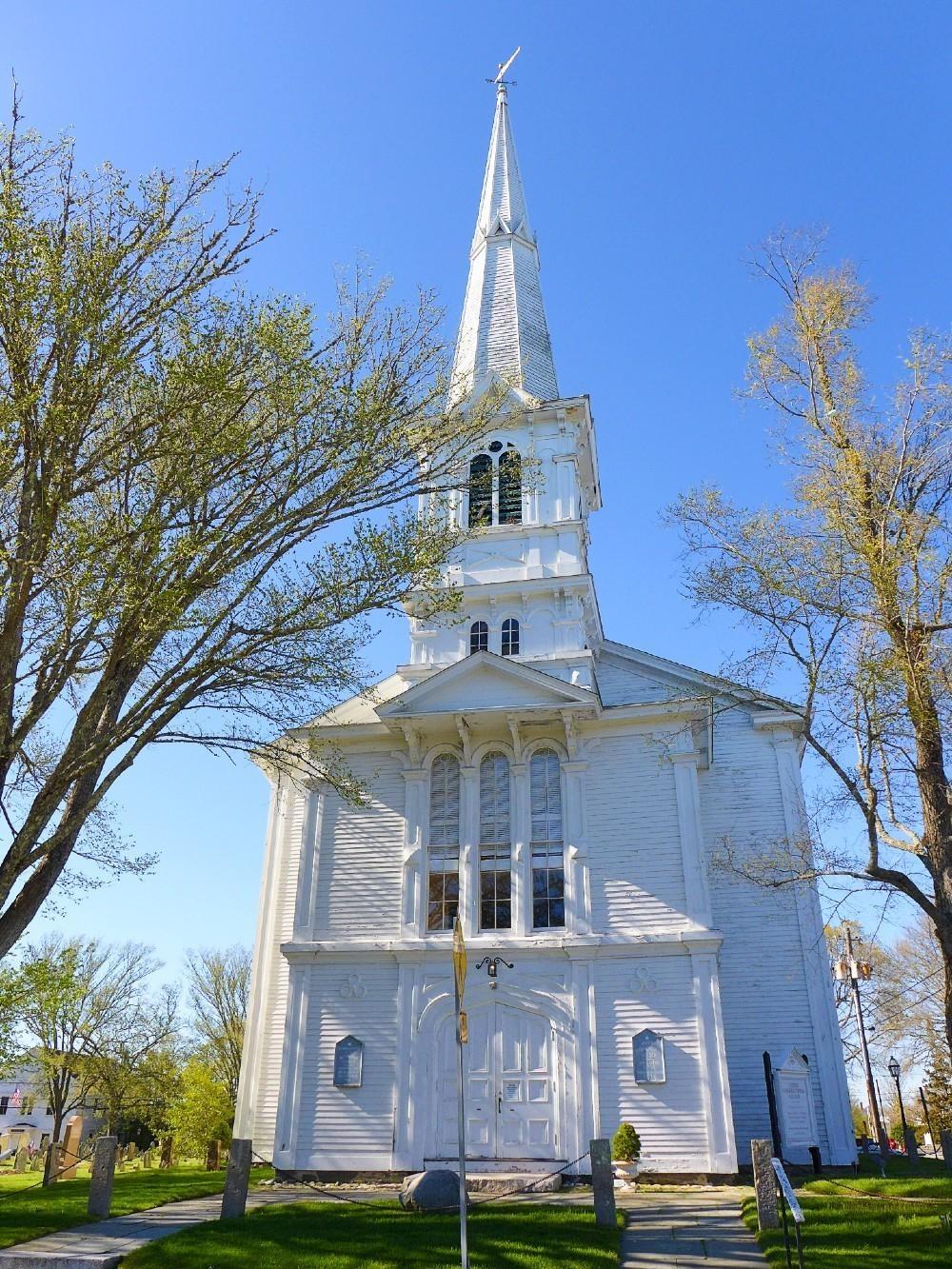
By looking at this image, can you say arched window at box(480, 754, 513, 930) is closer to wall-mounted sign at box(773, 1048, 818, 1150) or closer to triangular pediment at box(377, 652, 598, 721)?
triangular pediment at box(377, 652, 598, 721)

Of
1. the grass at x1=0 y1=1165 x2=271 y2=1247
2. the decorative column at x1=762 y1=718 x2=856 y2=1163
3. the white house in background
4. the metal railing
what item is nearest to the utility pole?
the decorative column at x1=762 y1=718 x2=856 y2=1163

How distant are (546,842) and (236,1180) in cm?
866

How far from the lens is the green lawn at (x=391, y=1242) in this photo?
34.6 feet

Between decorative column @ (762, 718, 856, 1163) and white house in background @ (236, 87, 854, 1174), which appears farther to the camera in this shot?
decorative column @ (762, 718, 856, 1163)

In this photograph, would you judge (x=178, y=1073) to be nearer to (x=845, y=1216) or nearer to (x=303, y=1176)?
(x=303, y=1176)

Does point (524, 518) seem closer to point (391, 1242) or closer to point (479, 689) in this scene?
point (479, 689)

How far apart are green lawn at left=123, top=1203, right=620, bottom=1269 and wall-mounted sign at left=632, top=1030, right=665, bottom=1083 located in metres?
4.48

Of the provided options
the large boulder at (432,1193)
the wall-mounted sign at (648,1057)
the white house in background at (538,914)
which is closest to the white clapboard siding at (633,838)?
the white house in background at (538,914)

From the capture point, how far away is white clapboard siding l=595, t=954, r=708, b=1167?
17141 millimetres

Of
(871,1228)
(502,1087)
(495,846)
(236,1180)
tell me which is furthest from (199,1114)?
(871,1228)

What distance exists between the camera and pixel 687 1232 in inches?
484

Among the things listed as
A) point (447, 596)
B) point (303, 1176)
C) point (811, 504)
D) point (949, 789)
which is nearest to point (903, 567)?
point (811, 504)

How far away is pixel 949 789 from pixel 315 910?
499 inches

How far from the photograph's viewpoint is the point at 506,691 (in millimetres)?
20625
